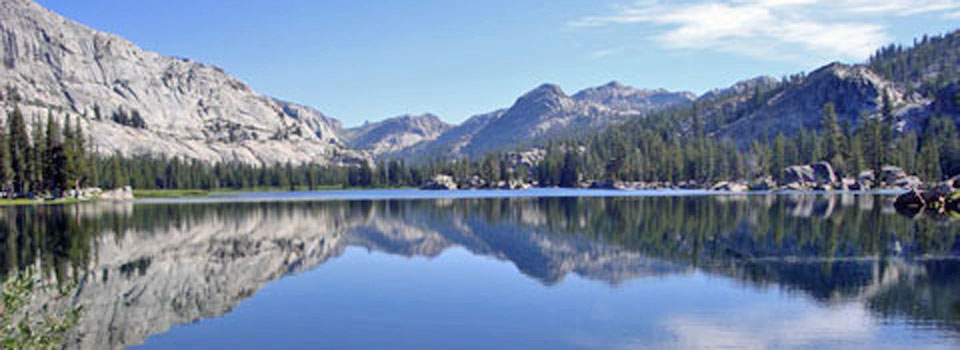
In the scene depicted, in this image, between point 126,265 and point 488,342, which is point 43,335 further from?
point 126,265

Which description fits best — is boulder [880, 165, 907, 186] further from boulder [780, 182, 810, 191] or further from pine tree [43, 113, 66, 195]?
pine tree [43, 113, 66, 195]

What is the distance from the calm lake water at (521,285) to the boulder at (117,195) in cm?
8892

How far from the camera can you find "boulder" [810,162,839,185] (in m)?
168

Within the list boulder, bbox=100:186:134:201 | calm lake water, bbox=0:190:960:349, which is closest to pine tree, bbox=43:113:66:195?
boulder, bbox=100:186:134:201

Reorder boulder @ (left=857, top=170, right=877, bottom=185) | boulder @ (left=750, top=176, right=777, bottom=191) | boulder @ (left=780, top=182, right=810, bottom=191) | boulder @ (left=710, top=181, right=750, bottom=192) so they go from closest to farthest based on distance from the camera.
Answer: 1. boulder @ (left=857, top=170, right=877, bottom=185)
2. boulder @ (left=780, top=182, right=810, bottom=191)
3. boulder @ (left=710, top=181, right=750, bottom=192)
4. boulder @ (left=750, top=176, right=777, bottom=191)

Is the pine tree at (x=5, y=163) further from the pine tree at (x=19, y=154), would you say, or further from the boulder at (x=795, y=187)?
the boulder at (x=795, y=187)

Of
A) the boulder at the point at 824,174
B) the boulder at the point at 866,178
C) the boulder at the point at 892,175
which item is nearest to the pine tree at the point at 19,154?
the boulder at the point at 824,174

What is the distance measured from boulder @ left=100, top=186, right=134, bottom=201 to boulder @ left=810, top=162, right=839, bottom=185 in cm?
15757

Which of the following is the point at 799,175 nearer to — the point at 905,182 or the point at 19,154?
the point at 905,182

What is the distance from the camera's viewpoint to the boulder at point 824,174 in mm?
168000

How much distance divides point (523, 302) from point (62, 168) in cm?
12033

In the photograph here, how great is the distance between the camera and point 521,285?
112 ft

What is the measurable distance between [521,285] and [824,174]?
158 meters

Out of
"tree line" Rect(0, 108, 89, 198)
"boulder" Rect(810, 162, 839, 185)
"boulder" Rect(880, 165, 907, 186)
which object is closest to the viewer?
"tree line" Rect(0, 108, 89, 198)
